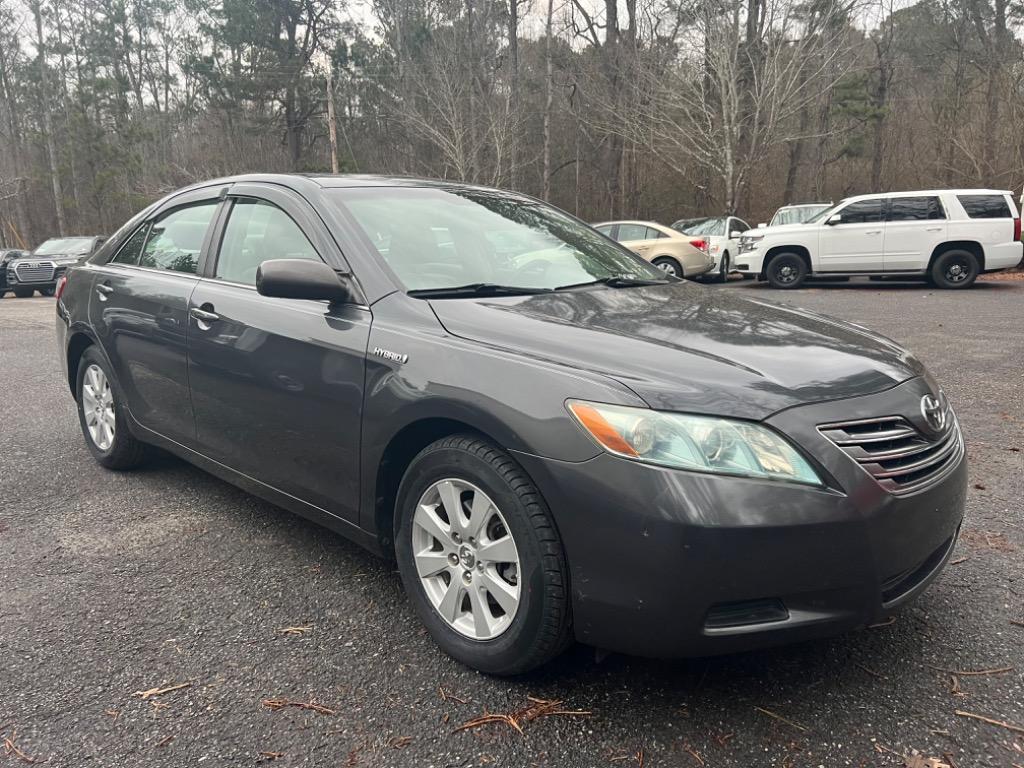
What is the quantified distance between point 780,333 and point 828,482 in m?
0.73

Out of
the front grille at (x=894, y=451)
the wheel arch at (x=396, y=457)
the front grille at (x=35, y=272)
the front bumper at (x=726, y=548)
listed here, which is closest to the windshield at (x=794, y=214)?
the front grille at (x=894, y=451)

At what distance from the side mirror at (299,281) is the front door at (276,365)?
0.09m

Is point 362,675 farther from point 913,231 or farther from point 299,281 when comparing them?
point 913,231

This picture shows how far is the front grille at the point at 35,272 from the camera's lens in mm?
19812

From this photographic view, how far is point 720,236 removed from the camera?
1692cm

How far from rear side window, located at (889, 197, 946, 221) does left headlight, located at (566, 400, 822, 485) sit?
13.7m

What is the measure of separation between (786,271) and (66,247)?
62.6 feet

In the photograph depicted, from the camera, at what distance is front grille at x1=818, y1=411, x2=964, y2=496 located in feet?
6.40

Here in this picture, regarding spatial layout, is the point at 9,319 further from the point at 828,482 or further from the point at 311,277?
the point at 828,482

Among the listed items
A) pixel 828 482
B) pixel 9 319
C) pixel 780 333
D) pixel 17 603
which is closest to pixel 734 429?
pixel 828 482

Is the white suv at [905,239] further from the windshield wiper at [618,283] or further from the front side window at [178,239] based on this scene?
the front side window at [178,239]

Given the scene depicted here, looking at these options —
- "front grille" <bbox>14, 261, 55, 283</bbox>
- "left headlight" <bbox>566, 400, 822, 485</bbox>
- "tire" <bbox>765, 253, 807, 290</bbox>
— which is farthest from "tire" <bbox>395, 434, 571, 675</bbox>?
"front grille" <bbox>14, 261, 55, 283</bbox>

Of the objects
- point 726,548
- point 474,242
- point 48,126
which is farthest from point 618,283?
point 48,126

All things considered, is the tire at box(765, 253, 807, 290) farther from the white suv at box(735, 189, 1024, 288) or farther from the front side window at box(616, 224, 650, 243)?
the front side window at box(616, 224, 650, 243)
